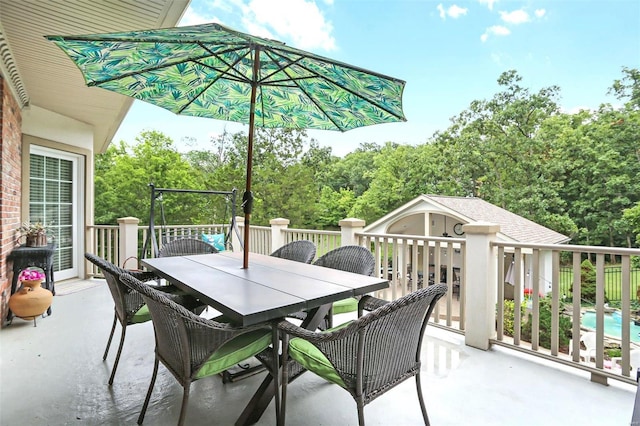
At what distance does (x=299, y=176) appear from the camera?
16891 millimetres

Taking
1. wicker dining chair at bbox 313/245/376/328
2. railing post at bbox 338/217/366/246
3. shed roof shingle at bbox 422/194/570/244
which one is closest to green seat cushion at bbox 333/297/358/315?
wicker dining chair at bbox 313/245/376/328

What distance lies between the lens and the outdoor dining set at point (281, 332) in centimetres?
152

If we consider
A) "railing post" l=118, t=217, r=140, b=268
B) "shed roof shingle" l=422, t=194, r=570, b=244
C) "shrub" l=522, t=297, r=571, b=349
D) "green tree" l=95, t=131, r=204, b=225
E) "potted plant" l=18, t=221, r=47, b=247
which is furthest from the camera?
"green tree" l=95, t=131, r=204, b=225

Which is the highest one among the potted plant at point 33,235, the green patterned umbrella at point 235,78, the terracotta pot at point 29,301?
the green patterned umbrella at point 235,78

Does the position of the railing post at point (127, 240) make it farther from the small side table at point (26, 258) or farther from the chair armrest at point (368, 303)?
the chair armrest at point (368, 303)

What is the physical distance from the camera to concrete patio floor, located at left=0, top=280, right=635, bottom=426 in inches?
77.5

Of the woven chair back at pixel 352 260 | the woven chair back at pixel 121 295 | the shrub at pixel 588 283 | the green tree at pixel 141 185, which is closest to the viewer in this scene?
the woven chair back at pixel 121 295

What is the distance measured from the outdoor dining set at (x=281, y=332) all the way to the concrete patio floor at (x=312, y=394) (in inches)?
7.8

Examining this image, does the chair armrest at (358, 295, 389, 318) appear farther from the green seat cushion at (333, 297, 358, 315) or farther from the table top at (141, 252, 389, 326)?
the green seat cushion at (333, 297, 358, 315)

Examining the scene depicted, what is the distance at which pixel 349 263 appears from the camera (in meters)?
2.94

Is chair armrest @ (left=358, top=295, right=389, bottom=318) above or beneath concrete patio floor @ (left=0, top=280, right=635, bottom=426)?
above

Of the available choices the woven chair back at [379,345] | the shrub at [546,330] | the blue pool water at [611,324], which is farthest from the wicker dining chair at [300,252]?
the blue pool water at [611,324]

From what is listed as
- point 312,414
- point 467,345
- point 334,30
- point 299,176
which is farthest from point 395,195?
point 312,414

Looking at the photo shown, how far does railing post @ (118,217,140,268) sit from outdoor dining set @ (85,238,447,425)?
3.54m
